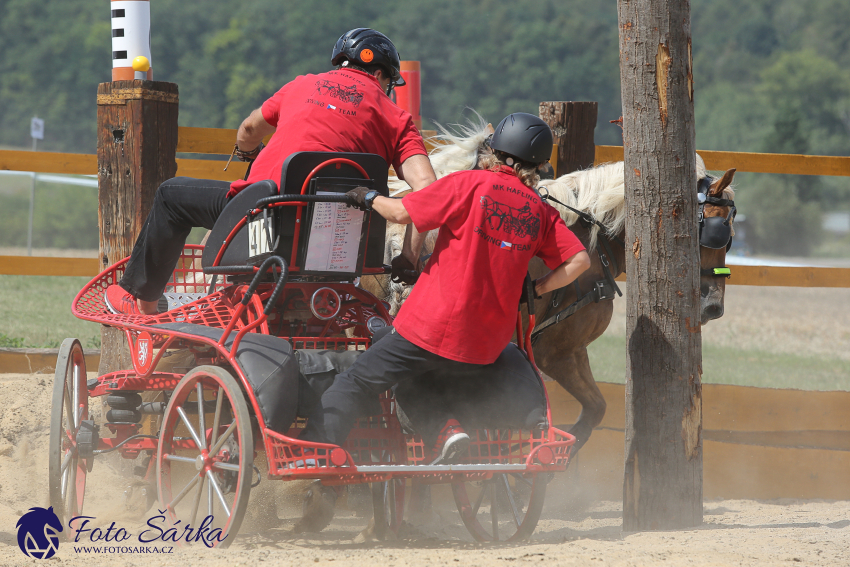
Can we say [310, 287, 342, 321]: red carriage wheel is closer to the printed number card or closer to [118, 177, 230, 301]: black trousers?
the printed number card

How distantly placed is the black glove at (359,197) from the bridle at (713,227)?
206 cm

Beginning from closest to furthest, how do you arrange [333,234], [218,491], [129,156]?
1. [218,491]
2. [333,234]
3. [129,156]

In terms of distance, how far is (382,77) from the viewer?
3959 mm

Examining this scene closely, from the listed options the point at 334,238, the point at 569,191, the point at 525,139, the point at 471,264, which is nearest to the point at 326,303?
the point at 334,238

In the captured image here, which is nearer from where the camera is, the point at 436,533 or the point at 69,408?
the point at 69,408

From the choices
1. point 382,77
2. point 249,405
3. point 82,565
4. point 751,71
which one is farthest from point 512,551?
point 751,71

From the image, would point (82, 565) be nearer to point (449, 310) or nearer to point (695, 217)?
point (449, 310)

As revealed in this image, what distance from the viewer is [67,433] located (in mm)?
3908

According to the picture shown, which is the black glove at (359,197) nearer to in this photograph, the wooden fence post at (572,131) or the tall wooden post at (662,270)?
the tall wooden post at (662,270)

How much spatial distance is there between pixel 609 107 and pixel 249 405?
68.6m

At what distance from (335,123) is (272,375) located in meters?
1.11

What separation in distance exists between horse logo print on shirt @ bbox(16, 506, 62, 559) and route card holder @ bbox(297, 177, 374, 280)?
1.37 meters

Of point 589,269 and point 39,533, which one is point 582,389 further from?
point 39,533

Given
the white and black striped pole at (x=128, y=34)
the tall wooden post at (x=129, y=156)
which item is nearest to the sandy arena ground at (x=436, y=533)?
the tall wooden post at (x=129, y=156)
